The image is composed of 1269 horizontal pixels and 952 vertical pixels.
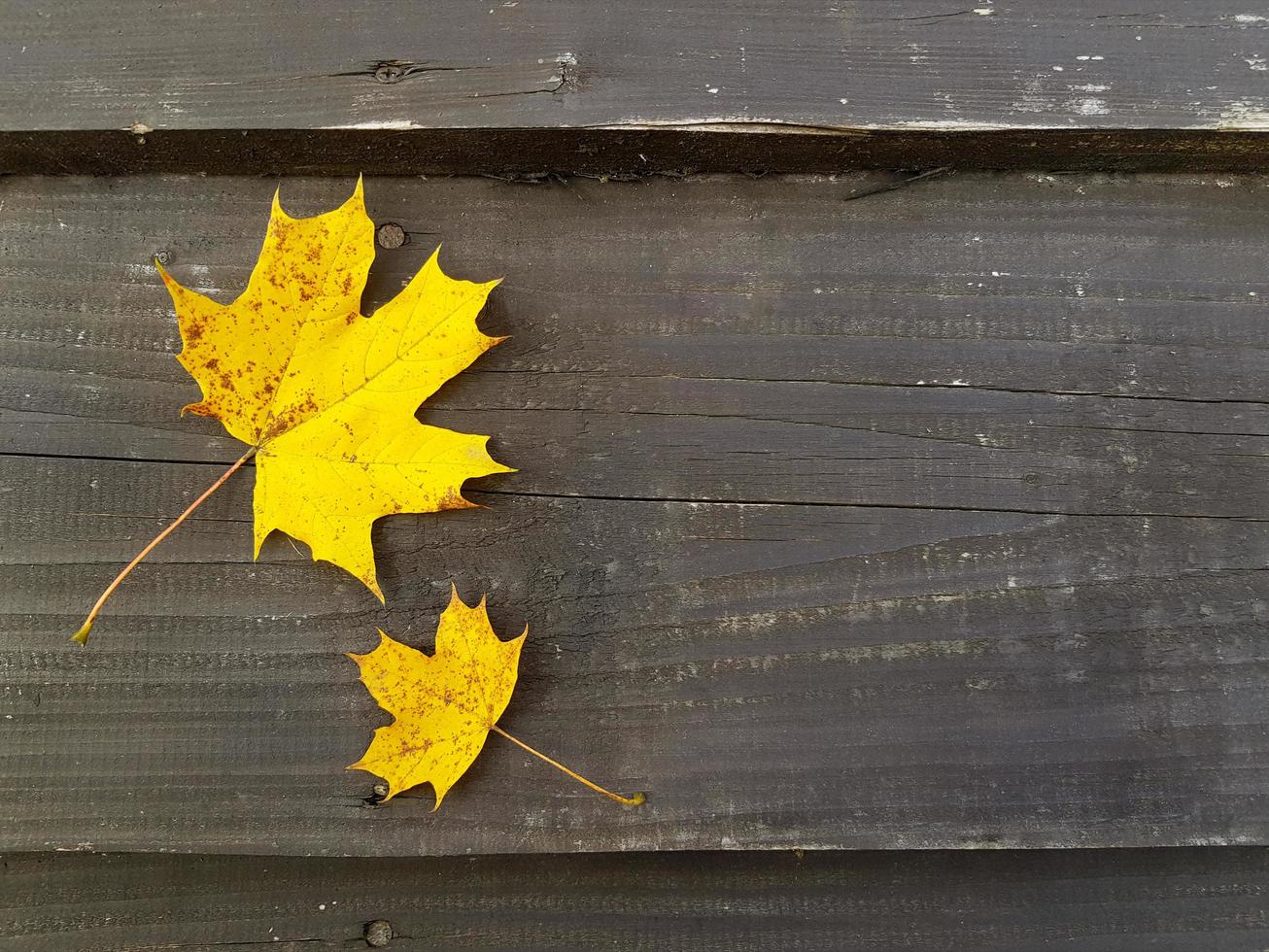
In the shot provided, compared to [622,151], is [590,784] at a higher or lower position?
lower

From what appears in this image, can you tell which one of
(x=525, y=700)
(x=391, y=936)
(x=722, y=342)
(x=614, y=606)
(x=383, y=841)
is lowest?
(x=391, y=936)

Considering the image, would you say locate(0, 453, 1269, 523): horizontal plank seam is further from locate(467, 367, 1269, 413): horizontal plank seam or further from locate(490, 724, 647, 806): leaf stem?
locate(490, 724, 647, 806): leaf stem

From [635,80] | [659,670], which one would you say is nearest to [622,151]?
[635,80]

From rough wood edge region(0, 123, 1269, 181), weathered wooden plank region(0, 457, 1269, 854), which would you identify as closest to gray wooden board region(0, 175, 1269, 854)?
weathered wooden plank region(0, 457, 1269, 854)

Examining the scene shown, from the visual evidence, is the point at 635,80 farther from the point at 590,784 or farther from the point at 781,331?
the point at 590,784

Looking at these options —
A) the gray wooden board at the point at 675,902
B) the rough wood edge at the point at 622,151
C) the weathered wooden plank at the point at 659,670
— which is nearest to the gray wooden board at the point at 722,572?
the weathered wooden plank at the point at 659,670

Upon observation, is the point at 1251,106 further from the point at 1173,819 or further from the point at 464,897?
the point at 464,897

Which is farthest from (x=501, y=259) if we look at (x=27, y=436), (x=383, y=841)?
(x=383, y=841)

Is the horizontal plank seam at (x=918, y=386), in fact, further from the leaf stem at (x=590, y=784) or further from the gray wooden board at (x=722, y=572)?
the leaf stem at (x=590, y=784)
